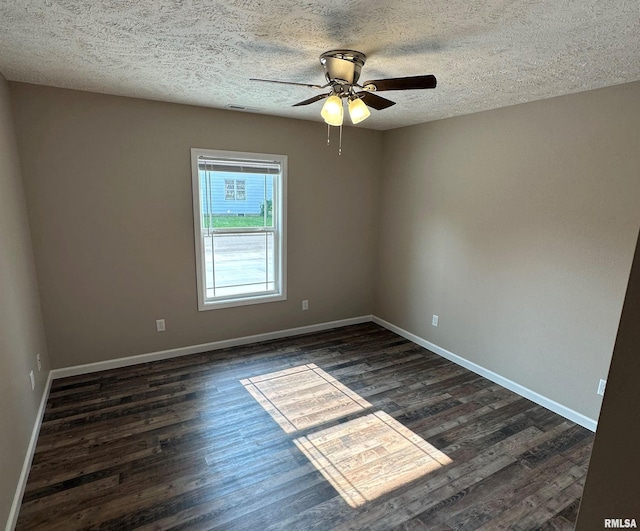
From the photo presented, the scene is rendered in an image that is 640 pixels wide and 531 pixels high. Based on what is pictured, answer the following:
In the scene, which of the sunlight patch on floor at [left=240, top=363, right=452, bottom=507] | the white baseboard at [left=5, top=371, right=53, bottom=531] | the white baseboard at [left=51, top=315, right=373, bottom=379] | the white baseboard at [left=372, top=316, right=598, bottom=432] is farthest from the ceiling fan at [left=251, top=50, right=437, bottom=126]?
the white baseboard at [left=51, top=315, right=373, bottom=379]

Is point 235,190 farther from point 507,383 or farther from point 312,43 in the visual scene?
point 507,383

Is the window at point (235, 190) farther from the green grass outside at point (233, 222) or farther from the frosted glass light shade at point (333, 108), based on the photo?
the frosted glass light shade at point (333, 108)

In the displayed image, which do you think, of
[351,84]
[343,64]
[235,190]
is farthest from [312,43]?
[235,190]

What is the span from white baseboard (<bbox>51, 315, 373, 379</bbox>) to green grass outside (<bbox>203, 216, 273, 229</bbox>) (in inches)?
49.1

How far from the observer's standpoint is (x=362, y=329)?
14.8ft

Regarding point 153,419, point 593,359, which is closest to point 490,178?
point 593,359

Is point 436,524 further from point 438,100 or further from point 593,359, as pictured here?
point 438,100

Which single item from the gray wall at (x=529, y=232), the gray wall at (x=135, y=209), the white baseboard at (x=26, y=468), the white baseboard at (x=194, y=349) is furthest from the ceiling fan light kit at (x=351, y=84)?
the white baseboard at (x=194, y=349)

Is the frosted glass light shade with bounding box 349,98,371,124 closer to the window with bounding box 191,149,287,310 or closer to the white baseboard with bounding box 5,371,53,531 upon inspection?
the window with bounding box 191,149,287,310

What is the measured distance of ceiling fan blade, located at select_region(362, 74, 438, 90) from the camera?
1764mm

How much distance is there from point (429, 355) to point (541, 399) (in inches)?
43.6

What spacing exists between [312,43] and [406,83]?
0.53 meters

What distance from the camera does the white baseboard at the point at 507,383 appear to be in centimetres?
268

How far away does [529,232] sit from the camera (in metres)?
2.90
